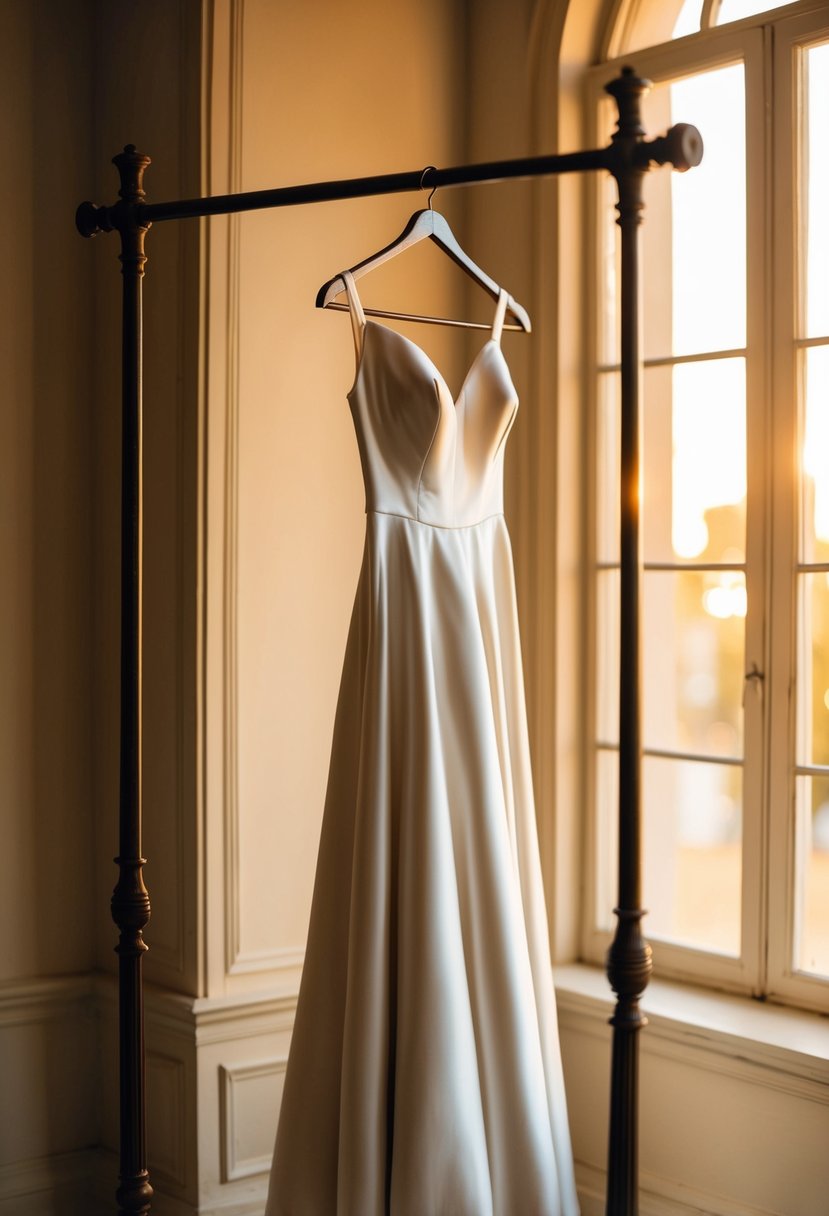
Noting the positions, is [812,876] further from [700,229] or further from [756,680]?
[700,229]

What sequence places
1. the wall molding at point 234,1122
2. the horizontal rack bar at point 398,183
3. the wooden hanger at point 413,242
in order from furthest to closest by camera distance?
the wall molding at point 234,1122 < the wooden hanger at point 413,242 < the horizontal rack bar at point 398,183

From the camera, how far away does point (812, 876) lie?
7.88 feet

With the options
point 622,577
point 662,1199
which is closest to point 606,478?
point 622,577

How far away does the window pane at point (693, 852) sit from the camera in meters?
2.53

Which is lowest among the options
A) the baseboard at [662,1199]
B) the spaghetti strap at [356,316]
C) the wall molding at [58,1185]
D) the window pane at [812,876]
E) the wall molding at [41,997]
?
the wall molding at [58,1185]

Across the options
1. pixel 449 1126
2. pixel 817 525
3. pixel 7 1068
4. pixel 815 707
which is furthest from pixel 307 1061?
pixel 817 525

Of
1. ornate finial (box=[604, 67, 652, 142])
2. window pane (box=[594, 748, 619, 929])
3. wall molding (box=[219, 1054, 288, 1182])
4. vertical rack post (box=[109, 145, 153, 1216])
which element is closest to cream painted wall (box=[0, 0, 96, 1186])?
wall molding (box=[219, 1054, 288, 1182])

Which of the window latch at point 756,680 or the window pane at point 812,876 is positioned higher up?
the window latch at point 756,680

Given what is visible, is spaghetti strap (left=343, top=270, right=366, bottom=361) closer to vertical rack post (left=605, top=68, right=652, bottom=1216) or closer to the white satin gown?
the white satin gown

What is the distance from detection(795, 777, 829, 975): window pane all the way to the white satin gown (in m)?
0.62

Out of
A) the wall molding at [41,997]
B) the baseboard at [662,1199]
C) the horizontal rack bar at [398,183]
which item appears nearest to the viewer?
the horizontal rack bar at [398,183]

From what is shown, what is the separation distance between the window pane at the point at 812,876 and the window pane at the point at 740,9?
61.7 inches

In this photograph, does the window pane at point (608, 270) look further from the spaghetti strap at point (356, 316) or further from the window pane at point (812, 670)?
the spaghetti strap at point (356, 316)

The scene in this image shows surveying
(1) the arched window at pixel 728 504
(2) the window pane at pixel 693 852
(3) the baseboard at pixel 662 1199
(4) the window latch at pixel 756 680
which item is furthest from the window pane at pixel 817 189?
(3) the baseboard at pixel 662 1199
